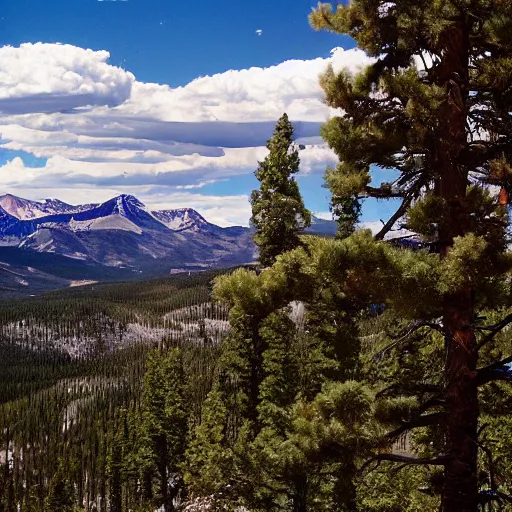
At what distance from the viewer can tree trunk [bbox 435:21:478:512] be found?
31.1 ft

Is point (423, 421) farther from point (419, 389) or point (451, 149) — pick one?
point (451, 149)

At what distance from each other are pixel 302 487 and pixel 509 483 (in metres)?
8.70

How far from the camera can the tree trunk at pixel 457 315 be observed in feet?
31.1

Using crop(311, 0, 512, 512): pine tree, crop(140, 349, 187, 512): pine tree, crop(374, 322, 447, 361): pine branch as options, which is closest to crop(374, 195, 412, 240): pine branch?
crop(311, 0, 512, 512): pine tree

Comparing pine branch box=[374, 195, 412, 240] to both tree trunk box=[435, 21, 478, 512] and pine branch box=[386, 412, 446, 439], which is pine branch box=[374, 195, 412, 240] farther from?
pine branch box=[386, 412, 446, 439]

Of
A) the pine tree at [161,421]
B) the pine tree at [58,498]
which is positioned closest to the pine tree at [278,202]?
the pine tree at [161,421]

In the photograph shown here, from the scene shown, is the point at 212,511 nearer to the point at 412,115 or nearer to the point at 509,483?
the point at 509,483

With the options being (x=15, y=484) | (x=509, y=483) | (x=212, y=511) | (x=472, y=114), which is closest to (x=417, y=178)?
(x=472, y=114)

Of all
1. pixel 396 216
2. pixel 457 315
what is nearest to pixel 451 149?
pixel 396 216

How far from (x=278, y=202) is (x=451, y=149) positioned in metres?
13.0

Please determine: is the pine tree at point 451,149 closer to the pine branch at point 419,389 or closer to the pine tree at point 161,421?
the pine branch at point 419,389

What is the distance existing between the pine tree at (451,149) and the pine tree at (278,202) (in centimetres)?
1176

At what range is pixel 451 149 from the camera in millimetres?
9898

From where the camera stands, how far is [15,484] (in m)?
99.9
